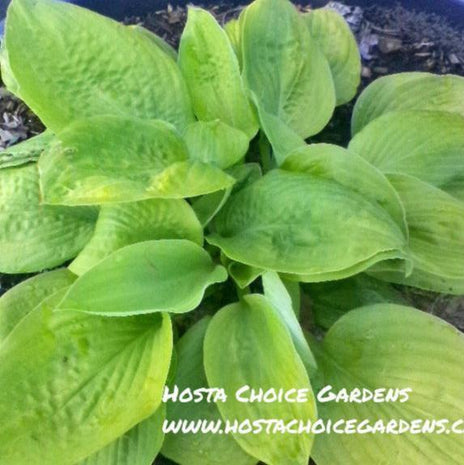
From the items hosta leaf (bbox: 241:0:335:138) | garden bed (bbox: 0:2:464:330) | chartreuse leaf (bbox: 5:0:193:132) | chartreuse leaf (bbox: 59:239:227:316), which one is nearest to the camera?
chartreuse leaf (bbox: 59:239:227:316)

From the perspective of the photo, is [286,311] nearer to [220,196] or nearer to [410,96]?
[220,196]

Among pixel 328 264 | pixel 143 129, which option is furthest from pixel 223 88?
pixel 328 264

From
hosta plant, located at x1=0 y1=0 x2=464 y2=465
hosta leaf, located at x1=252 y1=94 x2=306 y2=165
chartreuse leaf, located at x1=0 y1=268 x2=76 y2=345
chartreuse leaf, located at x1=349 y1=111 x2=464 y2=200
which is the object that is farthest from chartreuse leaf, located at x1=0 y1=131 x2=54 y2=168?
chartreuse leaf, located at x1=349 y1=111 x2=464 y2=200

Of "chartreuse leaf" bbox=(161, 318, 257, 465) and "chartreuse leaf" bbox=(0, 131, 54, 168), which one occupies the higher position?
"chartreuse leaf" bbox=(0, 131, 54, 168)

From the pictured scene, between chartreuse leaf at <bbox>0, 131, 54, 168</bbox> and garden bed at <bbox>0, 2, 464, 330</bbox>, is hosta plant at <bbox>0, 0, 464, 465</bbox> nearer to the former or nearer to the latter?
chartreuse leaf at <bbox>0, 131, 54, 168</bbox>

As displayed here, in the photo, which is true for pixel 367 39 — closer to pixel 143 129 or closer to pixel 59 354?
pixel 143 129

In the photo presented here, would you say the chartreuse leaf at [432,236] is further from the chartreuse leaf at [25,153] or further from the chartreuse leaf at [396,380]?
the chartreuse leaf at [25,153]
